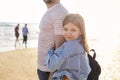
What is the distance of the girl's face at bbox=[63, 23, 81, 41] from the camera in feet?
9.79

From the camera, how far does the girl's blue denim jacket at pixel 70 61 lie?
2.94m

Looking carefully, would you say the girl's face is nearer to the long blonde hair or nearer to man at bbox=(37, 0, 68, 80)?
the long blonde hair

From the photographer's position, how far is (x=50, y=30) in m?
3.25

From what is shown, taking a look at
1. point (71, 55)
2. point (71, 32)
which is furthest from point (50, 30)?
point (71, 55)

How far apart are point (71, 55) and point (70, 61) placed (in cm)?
5

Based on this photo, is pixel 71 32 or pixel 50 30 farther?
pixel 50 30

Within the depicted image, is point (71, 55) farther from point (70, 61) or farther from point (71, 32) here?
point (71, 32)

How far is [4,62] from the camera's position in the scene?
15.2 m

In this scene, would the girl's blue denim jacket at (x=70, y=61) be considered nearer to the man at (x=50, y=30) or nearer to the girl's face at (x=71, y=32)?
the girl's face at (x=71, y=32)

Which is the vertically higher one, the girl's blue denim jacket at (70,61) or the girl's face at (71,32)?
the girl's face at (71,32)

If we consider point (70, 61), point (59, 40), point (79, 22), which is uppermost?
point (79, 22)

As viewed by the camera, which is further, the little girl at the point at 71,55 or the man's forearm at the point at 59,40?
the man's forearm at the point at 59,40

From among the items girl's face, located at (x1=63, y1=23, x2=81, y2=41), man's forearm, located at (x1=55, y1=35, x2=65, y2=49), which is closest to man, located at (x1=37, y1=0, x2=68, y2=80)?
man's forearm, located at (x1=55, y1=35, x2=65, y2=49)

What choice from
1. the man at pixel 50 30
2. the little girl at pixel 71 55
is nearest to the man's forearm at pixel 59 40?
the man at pixel 50 30
